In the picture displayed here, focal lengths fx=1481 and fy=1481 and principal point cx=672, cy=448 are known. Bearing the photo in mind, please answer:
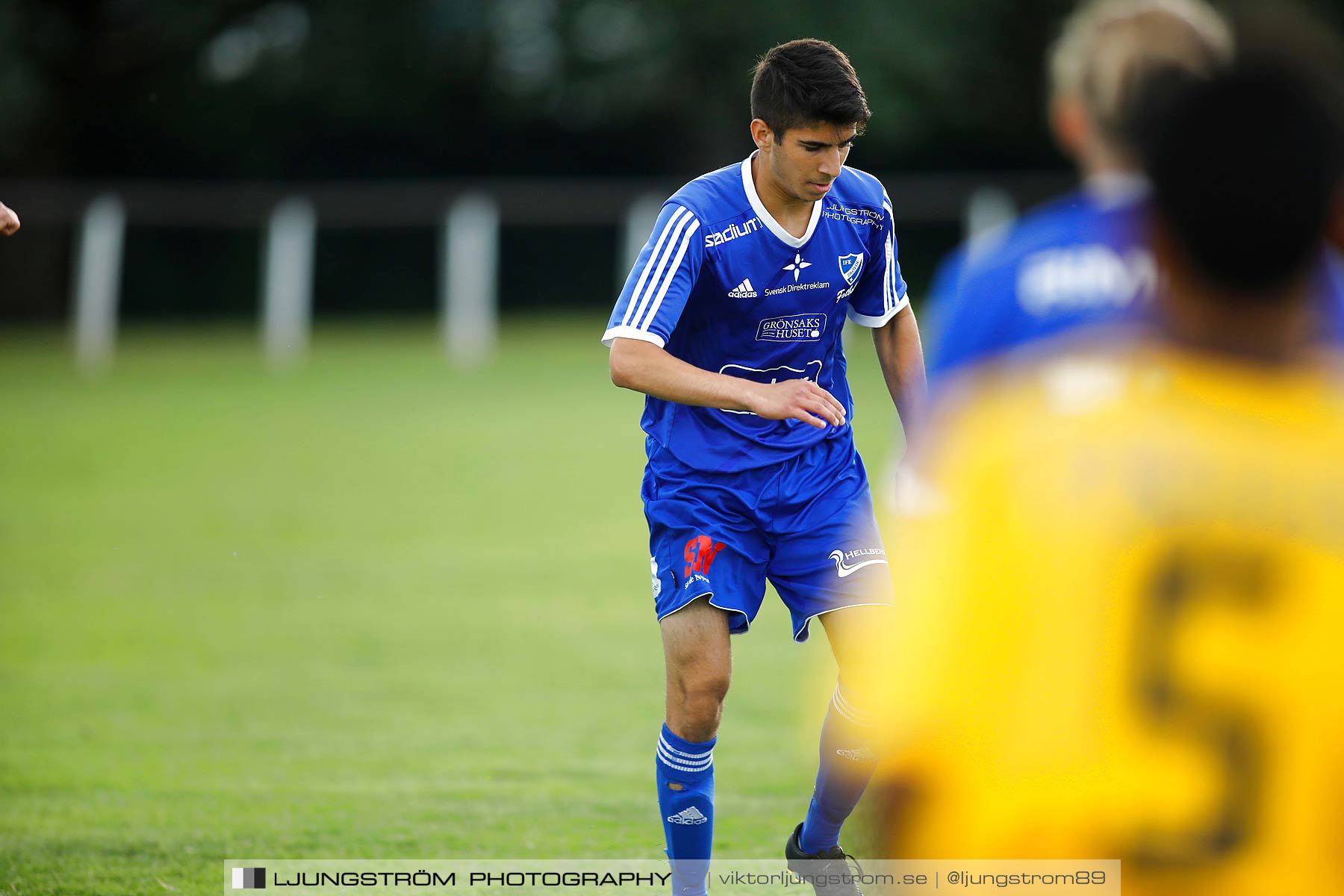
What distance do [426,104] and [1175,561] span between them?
2921 centimetres

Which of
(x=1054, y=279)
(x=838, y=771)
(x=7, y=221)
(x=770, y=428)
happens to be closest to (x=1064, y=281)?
(x=1054, y=279)

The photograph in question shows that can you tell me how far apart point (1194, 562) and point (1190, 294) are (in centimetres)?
29

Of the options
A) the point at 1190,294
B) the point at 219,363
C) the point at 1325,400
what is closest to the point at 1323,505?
the point at 1325,400

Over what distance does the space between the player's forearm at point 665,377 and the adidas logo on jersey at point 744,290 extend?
364 millimetres

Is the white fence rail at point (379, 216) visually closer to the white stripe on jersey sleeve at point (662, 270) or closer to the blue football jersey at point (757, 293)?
the blue football jersey at point (757, 293)

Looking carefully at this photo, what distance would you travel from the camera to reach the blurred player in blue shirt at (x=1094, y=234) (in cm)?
162

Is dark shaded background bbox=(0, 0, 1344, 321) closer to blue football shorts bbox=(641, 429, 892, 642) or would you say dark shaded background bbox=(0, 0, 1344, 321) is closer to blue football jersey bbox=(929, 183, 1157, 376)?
blue football shorts bbox=(641, 429, 892, 642)

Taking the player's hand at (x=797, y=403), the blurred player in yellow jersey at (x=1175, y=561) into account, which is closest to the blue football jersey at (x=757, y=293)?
the player's hand at (x=797, y=403)

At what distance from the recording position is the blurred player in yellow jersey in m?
1.56

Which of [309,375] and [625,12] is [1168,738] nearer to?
[309,375]

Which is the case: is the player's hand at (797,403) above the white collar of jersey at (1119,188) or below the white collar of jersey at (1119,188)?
below

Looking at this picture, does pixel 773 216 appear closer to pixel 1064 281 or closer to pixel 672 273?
pixel 672 273

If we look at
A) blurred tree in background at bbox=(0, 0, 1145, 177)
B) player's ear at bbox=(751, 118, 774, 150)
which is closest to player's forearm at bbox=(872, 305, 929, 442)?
player's ear at bbox=(751, 118, 774, 150)

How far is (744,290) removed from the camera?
12.7 ft
